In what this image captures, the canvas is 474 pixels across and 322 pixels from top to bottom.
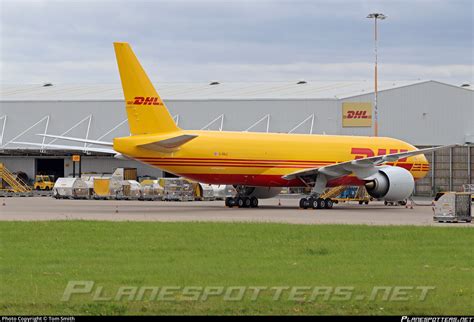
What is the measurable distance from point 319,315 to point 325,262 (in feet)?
20.5

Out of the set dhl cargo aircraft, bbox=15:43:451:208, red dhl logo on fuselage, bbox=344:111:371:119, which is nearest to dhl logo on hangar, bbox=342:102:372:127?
red dhl logo on fuselage, bbox=344:111:371:119

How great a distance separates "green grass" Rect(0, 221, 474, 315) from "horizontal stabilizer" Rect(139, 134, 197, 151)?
546 inches

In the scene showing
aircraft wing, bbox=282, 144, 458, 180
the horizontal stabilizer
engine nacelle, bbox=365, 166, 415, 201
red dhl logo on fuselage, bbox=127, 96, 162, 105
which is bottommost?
engine nacelle, bbox=365, 166, 415, 201

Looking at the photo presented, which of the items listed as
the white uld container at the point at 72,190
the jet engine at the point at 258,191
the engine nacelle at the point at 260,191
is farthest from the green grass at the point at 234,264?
the white uld container at the point at 72,190

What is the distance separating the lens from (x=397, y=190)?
1861 inches

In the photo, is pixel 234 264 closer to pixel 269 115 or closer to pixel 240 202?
pixel 240 202

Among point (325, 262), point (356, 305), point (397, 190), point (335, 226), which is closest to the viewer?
point (356, 305)

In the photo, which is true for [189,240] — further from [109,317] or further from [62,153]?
[62,153]

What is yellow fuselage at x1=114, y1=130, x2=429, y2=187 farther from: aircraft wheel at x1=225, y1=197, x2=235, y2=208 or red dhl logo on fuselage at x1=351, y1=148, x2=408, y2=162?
aircraft wheel at x1=225, y1=197, x2=235, y2=208

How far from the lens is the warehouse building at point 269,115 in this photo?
73625 mm

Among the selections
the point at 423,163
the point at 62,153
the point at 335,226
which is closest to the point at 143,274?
the point at 335,226

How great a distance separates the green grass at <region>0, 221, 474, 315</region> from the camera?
47.1ft

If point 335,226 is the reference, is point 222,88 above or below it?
above

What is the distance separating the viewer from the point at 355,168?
155 ft
